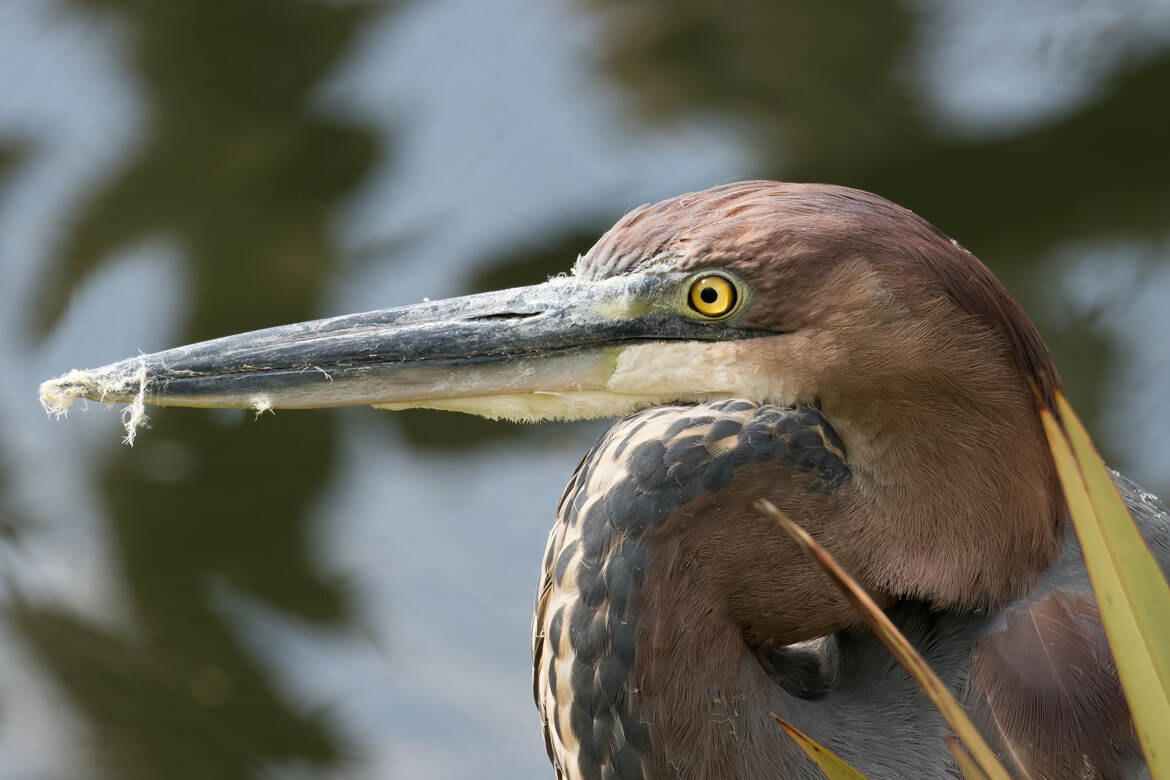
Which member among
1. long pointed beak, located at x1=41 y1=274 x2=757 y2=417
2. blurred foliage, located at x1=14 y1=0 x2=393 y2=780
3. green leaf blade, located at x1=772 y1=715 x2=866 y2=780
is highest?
blurred foliage, located at x1=14 y1=0 x2=393 y2=780

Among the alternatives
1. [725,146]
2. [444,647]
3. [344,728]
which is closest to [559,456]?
[444,647]

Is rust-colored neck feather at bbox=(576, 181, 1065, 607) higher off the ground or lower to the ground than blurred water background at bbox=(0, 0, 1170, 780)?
lower

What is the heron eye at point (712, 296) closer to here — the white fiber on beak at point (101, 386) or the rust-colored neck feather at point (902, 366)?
the rust-colored neck feather at point (902, 366)

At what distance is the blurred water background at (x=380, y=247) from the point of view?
2.80 meters

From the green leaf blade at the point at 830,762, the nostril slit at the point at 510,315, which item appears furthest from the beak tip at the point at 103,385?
the green leaf blade at the point at 830,762

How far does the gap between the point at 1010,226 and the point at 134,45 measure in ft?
8.56

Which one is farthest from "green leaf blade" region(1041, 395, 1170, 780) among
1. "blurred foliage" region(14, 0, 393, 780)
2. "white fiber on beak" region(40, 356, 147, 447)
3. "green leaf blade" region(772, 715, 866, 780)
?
"blurred foliage" region(14, 0, 393, 780)

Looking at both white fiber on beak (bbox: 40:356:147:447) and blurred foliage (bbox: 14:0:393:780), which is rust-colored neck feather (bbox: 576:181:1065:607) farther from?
blurred foliage (bbox: 14:0:393:780)

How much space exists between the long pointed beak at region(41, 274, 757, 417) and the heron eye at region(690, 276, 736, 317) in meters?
0.06

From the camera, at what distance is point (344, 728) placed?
2.74 meters

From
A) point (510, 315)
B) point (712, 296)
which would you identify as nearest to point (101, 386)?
point (510, 315)

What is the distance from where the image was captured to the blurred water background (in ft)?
9.18

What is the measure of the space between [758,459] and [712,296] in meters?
0.21

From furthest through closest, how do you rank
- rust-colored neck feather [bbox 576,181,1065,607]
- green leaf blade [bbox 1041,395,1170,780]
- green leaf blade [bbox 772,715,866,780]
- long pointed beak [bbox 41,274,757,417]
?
long pointed beak [bbox 41,274,757,417] < rust-colored neck feather [bbox 576,181,1065,607] < green leaf blade [bbox 772,715,866,780] < green leaf blade [bbox 1041,395,1170,780]
